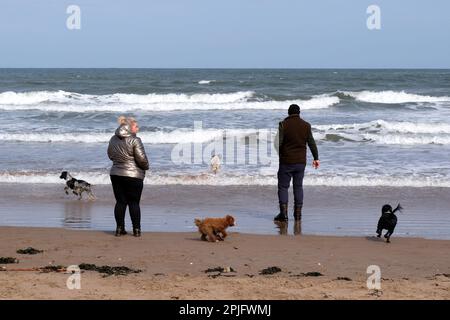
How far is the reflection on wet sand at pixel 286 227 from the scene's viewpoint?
9.28 m

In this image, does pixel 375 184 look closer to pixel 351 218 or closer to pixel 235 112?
pixel 351 218

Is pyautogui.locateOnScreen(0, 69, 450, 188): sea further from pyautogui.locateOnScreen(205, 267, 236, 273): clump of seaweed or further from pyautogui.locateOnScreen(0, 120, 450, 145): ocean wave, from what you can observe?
pyautogui.locateOnScreen(205, 267, 236, 273): clump of seaweed

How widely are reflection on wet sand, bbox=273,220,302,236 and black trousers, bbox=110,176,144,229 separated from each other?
1944 mm

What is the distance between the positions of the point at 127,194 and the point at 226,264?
1.86 m

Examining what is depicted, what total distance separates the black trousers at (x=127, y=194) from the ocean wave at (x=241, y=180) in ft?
16.6

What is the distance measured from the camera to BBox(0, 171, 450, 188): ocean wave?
532 inches

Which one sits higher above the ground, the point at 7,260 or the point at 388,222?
the point at 388,222

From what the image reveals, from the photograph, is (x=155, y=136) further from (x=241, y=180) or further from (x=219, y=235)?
(x=219, y=235)

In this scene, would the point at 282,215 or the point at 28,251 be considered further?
the point at 282,215

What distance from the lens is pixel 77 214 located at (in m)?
10.5

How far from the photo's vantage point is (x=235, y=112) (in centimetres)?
3116

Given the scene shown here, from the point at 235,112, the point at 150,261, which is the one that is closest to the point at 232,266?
the point at 150,261

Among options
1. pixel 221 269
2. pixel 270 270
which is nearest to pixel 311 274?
pixel 270 270

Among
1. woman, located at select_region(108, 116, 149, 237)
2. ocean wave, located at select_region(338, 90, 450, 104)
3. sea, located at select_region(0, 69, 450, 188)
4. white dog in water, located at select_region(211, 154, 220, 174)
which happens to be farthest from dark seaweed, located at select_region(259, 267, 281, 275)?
ocean wave, located at select_region(338, 90, 450, 104)
